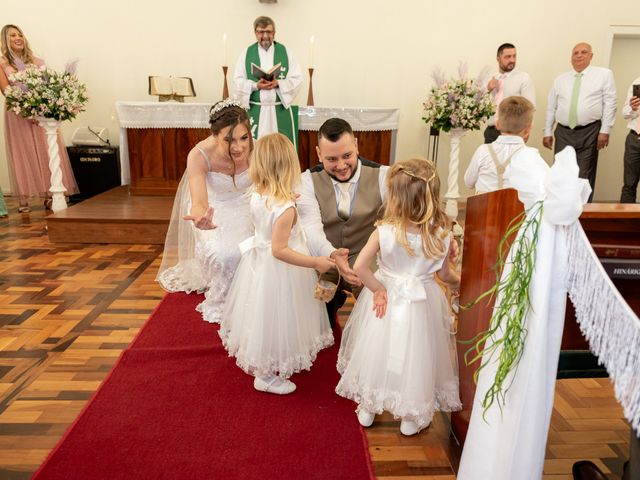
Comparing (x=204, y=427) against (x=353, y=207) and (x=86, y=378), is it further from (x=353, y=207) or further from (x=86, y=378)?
(x=353, y=207)

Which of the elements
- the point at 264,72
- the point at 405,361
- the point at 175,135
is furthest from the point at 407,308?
the point at 175,135

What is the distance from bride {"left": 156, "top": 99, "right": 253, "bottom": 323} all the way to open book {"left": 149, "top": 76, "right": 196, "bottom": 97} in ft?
10.8

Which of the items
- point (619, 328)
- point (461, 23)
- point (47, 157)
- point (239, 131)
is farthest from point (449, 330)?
point (461, 23)

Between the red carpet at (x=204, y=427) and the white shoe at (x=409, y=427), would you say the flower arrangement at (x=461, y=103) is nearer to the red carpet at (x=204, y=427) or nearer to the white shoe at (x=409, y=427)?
the red carpet at (x=204, y=427)

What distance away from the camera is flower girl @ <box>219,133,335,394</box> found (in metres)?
2.33

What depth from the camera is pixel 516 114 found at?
11.3ft

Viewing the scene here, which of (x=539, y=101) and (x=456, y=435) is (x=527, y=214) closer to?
(x=456, y=435)

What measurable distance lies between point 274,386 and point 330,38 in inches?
248

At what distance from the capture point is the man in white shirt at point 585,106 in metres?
6.37

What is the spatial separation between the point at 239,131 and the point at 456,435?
208 centimetres

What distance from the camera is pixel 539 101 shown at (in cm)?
779

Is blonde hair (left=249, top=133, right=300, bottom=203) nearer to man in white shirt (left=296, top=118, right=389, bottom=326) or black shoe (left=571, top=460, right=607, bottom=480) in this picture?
man in white shirt (left=296, top=118, right=389, bottom=326)

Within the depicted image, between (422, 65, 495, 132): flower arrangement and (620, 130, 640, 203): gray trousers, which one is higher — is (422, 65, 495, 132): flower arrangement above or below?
above

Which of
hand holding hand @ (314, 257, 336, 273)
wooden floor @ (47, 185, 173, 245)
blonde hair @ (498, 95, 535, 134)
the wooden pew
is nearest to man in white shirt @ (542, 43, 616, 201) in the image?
blonde hair @ (498, 95, 535, 134)
